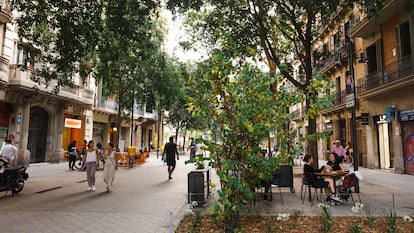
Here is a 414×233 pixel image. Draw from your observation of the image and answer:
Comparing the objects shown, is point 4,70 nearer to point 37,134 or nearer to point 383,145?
point 37,134

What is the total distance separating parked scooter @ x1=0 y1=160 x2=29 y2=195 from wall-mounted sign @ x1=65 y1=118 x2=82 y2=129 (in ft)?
46.8

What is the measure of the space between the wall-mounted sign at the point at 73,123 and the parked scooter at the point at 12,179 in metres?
14.3

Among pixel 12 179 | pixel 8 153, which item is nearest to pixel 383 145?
pixel 12 179

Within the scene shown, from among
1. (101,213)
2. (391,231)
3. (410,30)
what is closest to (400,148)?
(410,30)

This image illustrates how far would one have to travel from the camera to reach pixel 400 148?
16.1 meters

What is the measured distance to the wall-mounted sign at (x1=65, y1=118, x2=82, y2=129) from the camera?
23328 millimetres

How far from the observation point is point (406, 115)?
1568 centimetres

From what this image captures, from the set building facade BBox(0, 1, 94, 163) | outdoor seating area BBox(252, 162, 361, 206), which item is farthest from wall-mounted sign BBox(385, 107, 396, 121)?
building facade BBox(0, 1, 94, 163)

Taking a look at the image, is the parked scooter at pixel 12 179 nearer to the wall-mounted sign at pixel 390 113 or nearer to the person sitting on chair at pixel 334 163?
the person sitting on chair at pixel 334 163

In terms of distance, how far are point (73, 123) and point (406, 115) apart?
888 inches

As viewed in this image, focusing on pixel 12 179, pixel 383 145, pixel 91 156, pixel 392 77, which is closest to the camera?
pixel 12 179

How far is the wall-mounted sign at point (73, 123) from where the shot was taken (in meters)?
23.3

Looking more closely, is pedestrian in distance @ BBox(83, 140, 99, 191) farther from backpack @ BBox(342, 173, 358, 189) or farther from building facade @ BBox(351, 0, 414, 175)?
building facade @ BBox(351, 0, 414, 175)

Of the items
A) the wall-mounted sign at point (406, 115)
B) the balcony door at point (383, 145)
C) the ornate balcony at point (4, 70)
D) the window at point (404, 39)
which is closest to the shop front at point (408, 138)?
the wall-mounted sign at point (406, 115)
